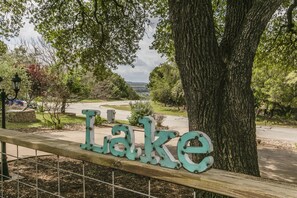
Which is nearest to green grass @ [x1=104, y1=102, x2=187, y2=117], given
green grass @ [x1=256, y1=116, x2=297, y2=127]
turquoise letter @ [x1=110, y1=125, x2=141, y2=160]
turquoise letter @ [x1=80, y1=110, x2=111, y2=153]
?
green grass @ [x1=256, y1=116, x2=297, y2=127]

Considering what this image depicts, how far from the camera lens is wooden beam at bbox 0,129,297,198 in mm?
1190

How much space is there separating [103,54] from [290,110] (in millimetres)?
19461

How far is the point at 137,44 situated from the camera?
8438 millimetres

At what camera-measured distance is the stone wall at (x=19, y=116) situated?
50.4 feet

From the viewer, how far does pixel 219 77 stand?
312 cm

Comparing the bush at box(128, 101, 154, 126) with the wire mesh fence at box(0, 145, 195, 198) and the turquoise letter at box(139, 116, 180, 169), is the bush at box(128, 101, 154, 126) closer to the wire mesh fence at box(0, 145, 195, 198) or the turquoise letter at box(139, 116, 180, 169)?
the wire mesh fence at box(0, 145, 195, 198)

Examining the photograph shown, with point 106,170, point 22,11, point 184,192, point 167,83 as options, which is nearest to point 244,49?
point 184,192

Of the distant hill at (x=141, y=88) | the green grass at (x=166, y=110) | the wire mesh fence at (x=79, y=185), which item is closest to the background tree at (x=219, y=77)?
the wire mesh fence at (x=79, y=185)

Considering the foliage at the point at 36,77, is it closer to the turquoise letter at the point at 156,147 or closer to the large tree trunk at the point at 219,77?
the large tree trunk at the point at 219,77

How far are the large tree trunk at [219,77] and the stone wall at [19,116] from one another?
14243 mm

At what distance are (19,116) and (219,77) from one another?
575 inches

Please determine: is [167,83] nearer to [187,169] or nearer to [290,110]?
[290,110]

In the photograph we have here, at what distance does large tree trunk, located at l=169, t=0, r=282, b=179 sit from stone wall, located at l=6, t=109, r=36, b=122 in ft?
46.7

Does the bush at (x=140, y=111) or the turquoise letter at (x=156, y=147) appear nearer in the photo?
the turquoise letter at (x=156, y=147)
